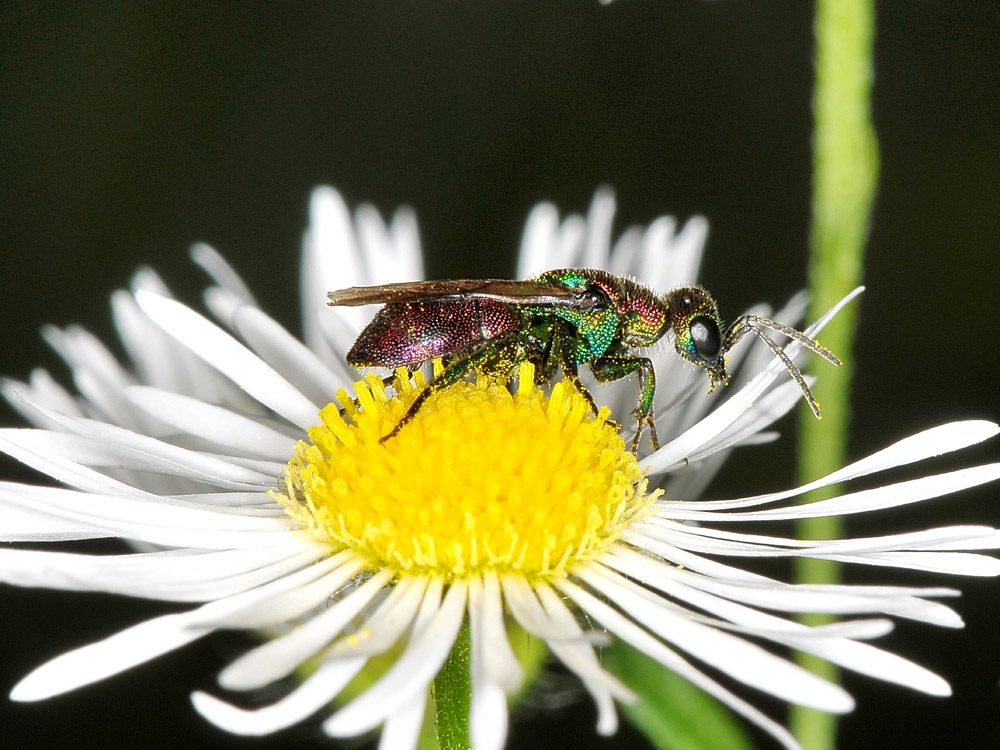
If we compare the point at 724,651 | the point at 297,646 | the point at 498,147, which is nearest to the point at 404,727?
the point at 297,646

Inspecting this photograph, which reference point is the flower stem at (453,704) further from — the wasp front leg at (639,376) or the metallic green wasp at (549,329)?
the wasp front leg at (639,376)

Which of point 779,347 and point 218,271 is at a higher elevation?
point 218,271

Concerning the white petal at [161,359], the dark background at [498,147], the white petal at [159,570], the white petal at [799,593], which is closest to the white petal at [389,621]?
the white petal at [159,570]

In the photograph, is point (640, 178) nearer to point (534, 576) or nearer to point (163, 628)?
point (534, 576)

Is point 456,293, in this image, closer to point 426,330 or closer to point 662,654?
point 426,330

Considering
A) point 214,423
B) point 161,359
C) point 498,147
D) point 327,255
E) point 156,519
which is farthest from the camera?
point 498,147

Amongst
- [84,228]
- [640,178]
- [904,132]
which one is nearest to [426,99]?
[640,178]
